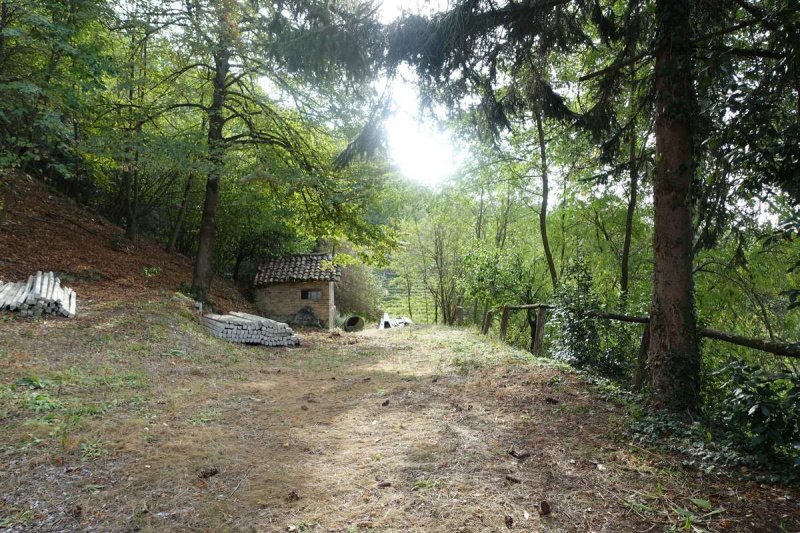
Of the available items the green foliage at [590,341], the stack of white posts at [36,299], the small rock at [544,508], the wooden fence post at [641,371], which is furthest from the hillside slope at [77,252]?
the wooden fence post at [641,371]

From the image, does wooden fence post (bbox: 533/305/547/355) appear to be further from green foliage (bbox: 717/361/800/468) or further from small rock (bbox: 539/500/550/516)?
small rock (bbox: 539/500/550/516)

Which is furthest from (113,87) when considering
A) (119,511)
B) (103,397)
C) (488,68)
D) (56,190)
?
(119,511)

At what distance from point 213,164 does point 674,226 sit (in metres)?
8.83

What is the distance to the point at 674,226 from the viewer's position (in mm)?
4484

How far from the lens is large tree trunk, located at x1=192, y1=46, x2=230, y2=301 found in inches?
400

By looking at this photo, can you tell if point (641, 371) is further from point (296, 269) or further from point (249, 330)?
point (296, 269)

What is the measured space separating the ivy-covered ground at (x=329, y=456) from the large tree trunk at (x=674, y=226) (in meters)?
0.62

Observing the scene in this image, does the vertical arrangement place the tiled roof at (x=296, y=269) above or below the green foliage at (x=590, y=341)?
above

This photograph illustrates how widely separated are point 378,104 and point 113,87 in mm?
8885

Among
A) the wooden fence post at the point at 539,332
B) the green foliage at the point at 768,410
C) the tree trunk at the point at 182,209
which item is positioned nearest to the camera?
the green foliage at the point at 768,410

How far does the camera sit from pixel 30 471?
323 centimetres

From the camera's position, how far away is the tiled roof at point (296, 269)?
55.5ft

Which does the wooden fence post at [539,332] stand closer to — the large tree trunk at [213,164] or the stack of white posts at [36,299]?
the large tree trunk at [213,164]

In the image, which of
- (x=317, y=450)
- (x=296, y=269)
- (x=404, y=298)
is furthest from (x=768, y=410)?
(x=404, y=298)
